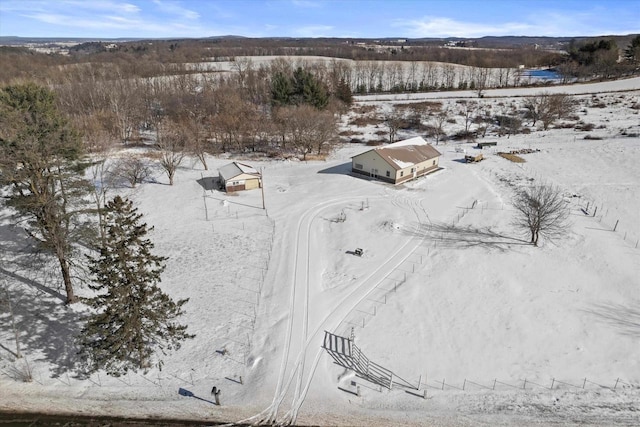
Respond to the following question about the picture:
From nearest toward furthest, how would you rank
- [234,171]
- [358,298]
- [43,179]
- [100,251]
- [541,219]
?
[100,251], [43,179], [358,298], [541,219], [234,171]

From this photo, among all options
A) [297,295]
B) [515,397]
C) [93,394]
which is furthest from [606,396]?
[93,394]

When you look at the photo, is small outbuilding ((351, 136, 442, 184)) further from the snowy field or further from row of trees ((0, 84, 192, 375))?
row of trees ((0, 84, 192, 375))

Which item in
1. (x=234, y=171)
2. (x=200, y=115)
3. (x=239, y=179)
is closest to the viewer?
(x=239, y=179)

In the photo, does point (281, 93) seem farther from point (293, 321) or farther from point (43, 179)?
point (293, 321)

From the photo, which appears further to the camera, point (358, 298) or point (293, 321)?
point (358, 298)

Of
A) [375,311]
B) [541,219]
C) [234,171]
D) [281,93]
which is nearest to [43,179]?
[375,311]

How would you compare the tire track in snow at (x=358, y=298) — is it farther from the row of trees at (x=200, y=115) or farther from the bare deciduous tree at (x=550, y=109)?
the bare deciduous tree at (x=550, y=109)

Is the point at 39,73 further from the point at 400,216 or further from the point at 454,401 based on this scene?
the point at 454,401
